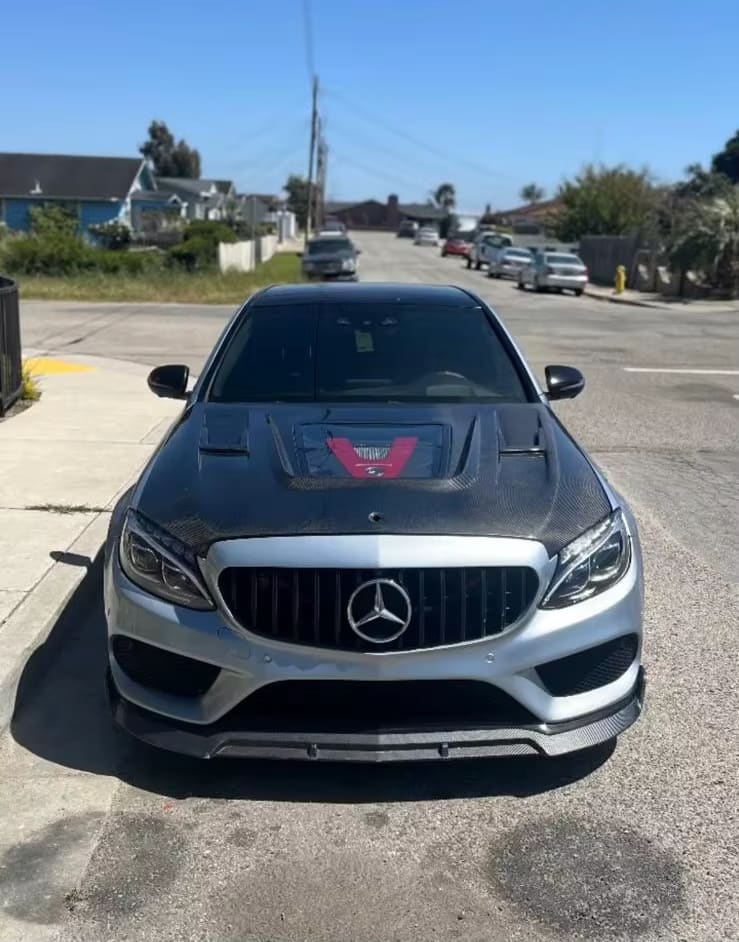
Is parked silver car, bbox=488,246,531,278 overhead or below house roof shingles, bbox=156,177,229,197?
below

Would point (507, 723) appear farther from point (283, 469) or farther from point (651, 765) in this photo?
point (283, 469)

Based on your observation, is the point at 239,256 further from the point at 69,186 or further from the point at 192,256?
the point at 69,186

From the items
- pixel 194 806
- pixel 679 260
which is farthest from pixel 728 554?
pixel 679 260

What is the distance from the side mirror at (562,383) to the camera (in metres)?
5.34

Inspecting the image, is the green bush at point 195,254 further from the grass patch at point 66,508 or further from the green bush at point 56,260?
the grass patch at point 66,508

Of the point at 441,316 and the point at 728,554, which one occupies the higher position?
the point at 441,316

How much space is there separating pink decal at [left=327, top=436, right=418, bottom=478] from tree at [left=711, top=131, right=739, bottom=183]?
4152 inches

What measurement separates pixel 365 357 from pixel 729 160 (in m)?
108

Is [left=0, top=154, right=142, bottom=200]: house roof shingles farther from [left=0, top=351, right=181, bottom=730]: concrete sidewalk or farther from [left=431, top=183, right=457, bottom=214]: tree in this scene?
[left=431, top=183, right=457, bottom=214]: tree

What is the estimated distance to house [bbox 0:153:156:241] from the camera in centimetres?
6025

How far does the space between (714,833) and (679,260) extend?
31.8 meters

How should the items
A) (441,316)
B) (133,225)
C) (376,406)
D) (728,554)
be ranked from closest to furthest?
1. (376,406)
2. (441,316)
3. (728,554)
4. (133,225)

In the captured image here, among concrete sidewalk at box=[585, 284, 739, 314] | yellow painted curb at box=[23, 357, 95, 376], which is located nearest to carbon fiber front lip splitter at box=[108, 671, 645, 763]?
yellow painted curb at box=[23, 357, 95, 376]

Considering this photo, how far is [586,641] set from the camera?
340 cm
